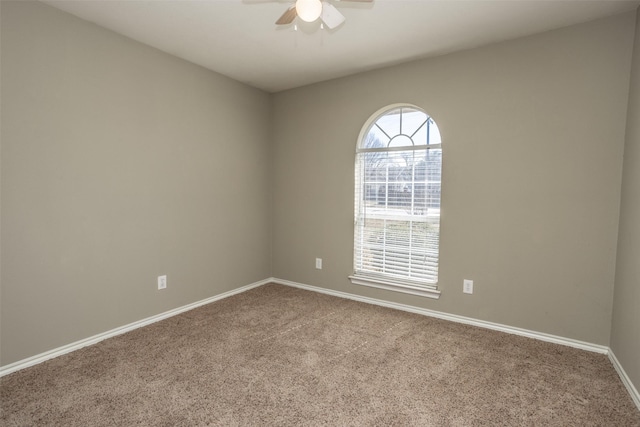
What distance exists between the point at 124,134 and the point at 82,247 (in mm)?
925

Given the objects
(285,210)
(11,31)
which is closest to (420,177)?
(285,210)

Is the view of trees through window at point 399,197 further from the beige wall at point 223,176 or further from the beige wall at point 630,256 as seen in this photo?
the beige wall at point 630,256

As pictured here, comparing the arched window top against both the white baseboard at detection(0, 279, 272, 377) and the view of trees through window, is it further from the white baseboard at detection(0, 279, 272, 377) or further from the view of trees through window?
the white baseboard at detection(0, 279, 272, 377)

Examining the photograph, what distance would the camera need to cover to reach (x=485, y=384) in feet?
6.45

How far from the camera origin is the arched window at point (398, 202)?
3.08 m

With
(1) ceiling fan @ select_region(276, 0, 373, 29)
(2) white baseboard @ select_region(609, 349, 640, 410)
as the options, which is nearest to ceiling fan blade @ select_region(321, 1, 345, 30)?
(1) ceiling fan @ select_region(276, 0, 373, 29)

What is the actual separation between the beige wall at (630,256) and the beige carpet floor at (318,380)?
195mm

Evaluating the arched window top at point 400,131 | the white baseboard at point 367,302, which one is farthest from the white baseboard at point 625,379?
the arched window top at point 400,131

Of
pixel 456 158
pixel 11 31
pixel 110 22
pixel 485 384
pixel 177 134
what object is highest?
pixel 110 22

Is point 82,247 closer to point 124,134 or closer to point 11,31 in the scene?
point 124,134

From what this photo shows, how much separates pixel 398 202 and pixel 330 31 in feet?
5.41

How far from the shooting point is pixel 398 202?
325cm

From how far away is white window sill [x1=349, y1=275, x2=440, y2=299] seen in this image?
305 cm

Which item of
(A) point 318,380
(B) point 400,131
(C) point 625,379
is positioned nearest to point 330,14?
(B) point 400,131
